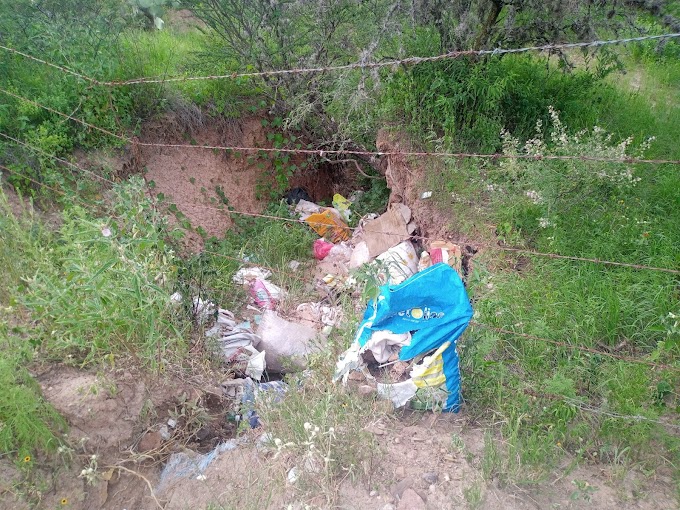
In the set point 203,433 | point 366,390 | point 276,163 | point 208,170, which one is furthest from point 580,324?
point 208,170

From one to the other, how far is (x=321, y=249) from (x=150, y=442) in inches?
115

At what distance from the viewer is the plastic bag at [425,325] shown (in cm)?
278

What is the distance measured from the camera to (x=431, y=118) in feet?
16.1

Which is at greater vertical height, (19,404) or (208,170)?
(19,404)

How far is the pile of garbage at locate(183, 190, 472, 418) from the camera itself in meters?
2.80

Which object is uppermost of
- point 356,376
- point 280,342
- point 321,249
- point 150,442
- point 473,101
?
point 473,101

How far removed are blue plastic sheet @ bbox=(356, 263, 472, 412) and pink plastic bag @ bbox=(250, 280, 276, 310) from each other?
171 cm

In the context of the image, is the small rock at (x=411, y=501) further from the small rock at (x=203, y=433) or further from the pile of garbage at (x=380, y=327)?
the small rock at (x=203, y=433)

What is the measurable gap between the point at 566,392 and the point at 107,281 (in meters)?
2.29

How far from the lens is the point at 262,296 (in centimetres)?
456

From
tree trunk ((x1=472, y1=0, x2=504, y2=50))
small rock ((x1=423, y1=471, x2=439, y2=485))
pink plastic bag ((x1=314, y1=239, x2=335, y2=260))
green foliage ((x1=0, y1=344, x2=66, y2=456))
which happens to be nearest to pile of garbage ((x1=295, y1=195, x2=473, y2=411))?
small rock ((x1=423, y1=471, x2=439, y2=485))

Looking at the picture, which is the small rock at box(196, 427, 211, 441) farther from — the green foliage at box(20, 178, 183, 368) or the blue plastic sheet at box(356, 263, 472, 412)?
the blue plastic sheet at box(356, 263, 472, 412)

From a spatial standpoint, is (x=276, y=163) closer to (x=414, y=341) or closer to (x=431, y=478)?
(x=414, y=341)

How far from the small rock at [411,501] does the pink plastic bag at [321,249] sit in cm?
326
